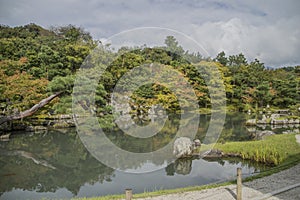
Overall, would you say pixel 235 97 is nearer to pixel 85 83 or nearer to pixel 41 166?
pixel 85 83

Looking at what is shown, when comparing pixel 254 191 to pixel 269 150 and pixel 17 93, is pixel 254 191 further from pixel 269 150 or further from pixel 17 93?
pixel 17 93

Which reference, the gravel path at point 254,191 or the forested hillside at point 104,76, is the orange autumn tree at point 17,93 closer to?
the forested hillside at point 104,76

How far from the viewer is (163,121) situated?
15.4 meters

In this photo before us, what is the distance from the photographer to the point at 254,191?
3.77m

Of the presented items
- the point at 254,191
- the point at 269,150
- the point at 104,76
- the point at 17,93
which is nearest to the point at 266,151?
the point at 269,150

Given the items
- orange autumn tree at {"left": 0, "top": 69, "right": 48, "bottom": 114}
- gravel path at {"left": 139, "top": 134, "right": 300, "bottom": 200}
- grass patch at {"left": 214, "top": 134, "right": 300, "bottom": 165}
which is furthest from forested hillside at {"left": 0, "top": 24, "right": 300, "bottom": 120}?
gravel path at {"left": 139, "top": 134, "right": 300, "bottom": 200}

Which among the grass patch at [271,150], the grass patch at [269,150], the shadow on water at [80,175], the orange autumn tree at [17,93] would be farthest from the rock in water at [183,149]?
the orange autumn tree at [17,93]

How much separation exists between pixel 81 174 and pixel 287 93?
17.1 meters

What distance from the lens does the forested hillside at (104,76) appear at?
11586mm

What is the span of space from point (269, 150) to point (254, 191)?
325 cm

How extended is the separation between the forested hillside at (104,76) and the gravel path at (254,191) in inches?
297

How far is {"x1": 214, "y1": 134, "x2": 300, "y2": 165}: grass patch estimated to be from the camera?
6.40 m

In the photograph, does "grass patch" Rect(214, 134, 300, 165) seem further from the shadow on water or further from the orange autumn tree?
the orange autumn tree

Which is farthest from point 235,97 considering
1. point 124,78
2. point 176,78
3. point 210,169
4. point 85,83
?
point 210,169
